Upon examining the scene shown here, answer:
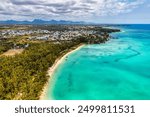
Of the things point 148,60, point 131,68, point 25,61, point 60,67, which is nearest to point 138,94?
point 131,68

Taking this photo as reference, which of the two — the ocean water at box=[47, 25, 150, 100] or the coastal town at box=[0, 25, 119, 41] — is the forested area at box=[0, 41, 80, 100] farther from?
the coastal town at box=[0, 25, 119, 41]

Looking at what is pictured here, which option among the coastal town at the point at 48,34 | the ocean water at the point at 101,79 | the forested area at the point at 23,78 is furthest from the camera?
the coastal town at the point at 48,34

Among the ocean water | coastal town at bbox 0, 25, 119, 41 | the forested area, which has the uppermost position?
coastal town at bbox 0, 25, 119, 41

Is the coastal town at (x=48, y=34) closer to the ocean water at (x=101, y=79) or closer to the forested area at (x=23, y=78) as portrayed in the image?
the ocean water at (x=101, y=79)

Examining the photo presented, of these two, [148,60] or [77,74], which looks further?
[148,60]

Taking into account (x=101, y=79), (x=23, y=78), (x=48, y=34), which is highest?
(x=48, y=34)

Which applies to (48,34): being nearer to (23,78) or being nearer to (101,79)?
(101,79)

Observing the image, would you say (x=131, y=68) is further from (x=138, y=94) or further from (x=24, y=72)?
(x=24, y=72)

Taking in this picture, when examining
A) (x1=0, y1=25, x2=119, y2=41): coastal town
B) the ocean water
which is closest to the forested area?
the ocean water

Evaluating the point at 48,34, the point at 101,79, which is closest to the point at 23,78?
the point at 101,79

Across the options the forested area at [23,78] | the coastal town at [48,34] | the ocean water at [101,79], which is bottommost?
the ocean water at [101,79]

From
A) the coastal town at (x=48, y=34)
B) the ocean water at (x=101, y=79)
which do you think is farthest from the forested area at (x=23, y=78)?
the coastal town at (x=48, y=34)
